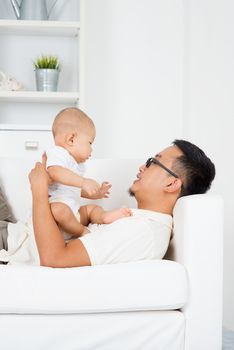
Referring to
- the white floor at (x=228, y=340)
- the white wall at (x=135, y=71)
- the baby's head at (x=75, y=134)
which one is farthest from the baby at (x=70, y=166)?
the white wall at (x=135, y=71)

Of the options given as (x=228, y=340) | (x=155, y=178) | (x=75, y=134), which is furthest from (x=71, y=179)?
(x=228, y=340)

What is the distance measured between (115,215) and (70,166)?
0.69 feet

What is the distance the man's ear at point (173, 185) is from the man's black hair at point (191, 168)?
2 centimetres

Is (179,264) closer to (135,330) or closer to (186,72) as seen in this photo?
(135,330)

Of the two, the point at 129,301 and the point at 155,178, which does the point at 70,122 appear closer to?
the point at 155,178

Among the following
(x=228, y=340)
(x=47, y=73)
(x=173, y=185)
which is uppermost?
(x=47, y=73)

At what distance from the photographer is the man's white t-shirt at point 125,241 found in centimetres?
193

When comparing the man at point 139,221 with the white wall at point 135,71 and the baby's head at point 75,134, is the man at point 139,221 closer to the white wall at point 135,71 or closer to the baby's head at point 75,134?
the baby's head at point 75,134

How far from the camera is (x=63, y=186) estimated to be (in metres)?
2.11

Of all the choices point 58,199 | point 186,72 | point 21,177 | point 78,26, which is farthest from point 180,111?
point 58,199

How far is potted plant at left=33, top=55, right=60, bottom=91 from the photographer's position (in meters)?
3.92

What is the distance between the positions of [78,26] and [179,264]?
91.5 inches

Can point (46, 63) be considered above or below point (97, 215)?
above

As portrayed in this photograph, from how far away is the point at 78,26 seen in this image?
3.91 metres
